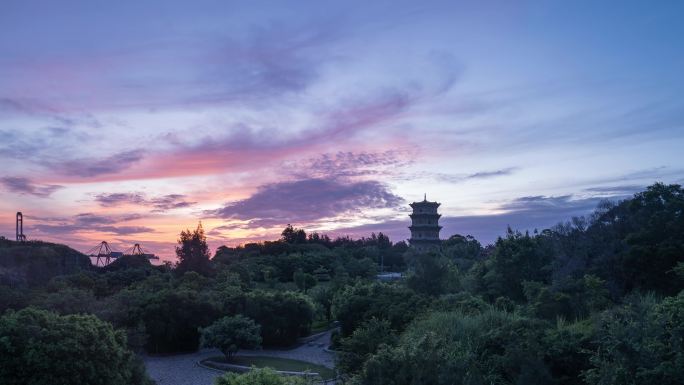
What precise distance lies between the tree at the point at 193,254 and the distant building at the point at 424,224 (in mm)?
25414

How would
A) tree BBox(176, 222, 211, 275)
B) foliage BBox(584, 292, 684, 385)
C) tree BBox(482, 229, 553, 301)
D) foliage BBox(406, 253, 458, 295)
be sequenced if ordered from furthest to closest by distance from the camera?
tree BBox(176, 222, 211, 275) → foliage BBox(406, 253, 458, 295) → tree BBox(482, 229, 553, 301) → foliage BBox(584, 292, 684, 385)

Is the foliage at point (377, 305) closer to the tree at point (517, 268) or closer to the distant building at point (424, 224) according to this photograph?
the tree at point (517, 268)

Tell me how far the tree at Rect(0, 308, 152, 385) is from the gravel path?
18.1 ft

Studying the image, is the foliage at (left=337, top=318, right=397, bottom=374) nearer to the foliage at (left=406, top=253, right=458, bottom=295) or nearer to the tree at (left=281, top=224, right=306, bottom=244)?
the foliage at (left=406, top=253, right=458, bottom=295)

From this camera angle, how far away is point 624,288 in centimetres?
1980

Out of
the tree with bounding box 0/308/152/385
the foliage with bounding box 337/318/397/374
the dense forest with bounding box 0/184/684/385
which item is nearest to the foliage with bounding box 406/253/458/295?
the dense forest with bounding box 0/184/684/385

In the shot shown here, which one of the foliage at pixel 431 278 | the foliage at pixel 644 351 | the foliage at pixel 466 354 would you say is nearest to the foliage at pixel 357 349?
the foliage at pixel 466 354

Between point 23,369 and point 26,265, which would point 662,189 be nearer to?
point 23,369

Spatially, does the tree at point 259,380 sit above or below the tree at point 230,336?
above

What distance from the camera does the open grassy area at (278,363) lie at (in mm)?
22805

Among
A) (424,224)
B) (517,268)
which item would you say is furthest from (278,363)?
(424,224)

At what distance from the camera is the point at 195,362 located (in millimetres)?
25531

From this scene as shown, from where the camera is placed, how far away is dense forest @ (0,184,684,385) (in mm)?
10922

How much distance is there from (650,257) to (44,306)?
2256 cm
